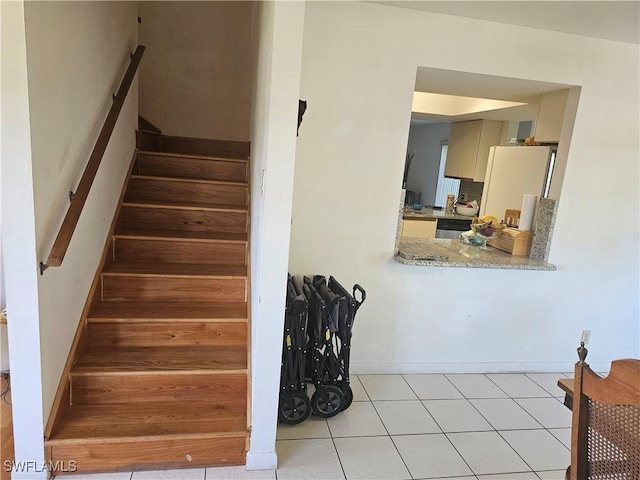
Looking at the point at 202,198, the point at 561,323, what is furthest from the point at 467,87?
the point at 202,198

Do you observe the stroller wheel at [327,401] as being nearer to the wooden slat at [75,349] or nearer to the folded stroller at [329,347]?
the folded stroller at [329,347]

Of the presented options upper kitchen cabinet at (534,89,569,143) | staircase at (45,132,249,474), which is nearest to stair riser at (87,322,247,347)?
staircase at (45,132,249,474)

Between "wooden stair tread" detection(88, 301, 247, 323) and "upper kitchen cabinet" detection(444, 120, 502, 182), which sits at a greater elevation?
"upper kitchen cabinet" detection(444, 120, 502, 182)

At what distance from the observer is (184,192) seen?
3.17 m

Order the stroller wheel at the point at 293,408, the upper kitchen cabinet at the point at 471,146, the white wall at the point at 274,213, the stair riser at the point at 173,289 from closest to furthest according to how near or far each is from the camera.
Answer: the white wall at the point at 274,213, the stroller wheel at the point at 293,408, the stair riser at the point at 173,289, the upper kitchen cabinet at the point at 471,146

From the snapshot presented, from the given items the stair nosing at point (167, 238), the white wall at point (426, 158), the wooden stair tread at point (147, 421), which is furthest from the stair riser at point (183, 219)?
the white wall at point (426, 158)

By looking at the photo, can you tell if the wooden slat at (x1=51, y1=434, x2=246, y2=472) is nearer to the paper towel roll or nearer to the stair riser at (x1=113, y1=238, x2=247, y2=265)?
the stair riser at (x1=113, y1=238, x2=247, y2=265)

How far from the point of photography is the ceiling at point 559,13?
2.23 meters

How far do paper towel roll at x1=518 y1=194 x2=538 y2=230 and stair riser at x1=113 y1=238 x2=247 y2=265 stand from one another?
214 cm

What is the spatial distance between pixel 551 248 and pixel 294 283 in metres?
1.94

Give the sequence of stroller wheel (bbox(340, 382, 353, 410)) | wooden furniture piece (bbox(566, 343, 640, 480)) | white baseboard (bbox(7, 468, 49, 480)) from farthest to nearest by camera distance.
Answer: stroller wheel (bbox(340, 382, 353, 410)) < white baseboard (bbox(7, 468, 49, 480)) < wooden furniture piece (bbox(566, 343, 640, 480))

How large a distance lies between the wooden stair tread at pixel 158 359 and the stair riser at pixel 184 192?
1.28 m

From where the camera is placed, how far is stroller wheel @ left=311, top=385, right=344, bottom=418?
2.29 meters

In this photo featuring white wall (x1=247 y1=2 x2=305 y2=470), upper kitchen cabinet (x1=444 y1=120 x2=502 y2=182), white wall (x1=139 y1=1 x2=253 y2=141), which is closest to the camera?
white wall (x1=247 y1=2 x2=305 y2=470)
